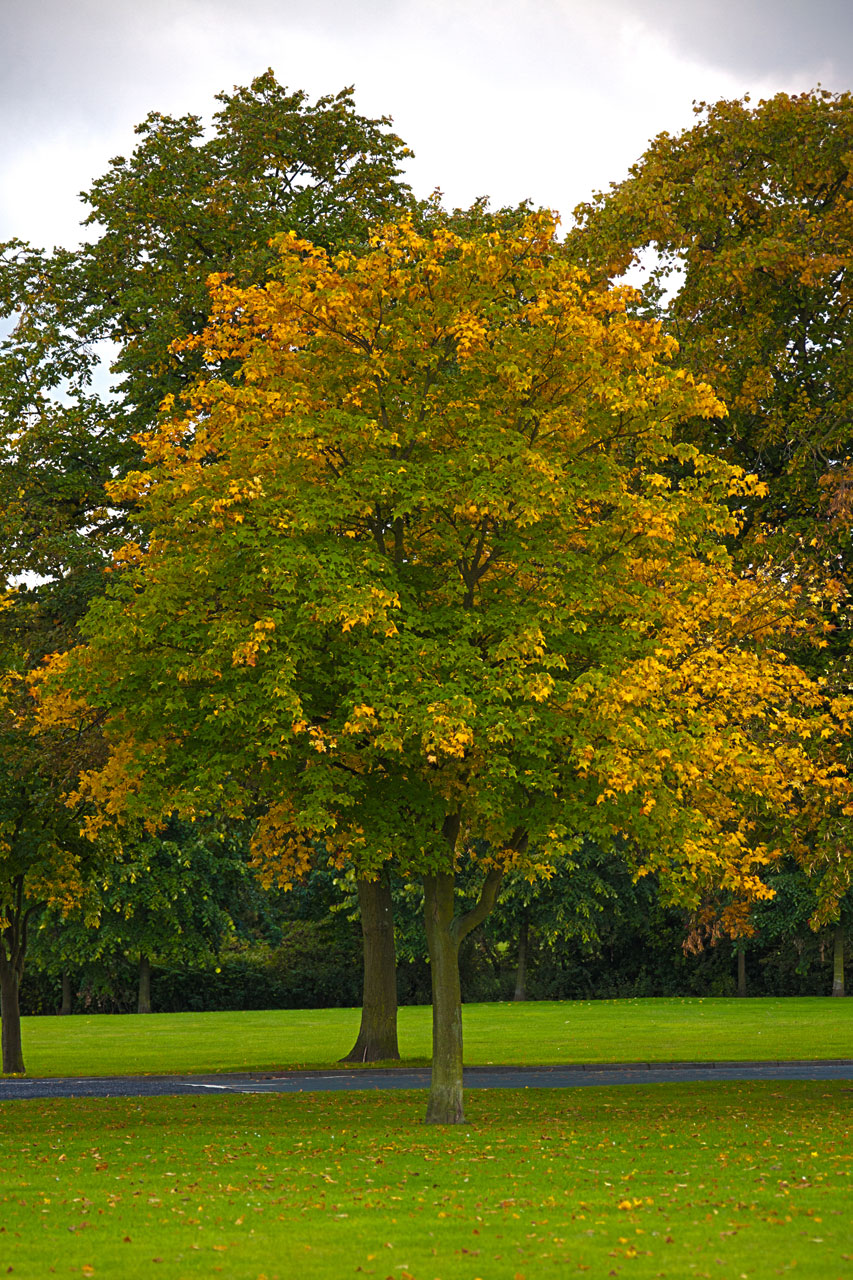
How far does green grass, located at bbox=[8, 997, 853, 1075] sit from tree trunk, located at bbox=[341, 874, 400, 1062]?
2.71 ft

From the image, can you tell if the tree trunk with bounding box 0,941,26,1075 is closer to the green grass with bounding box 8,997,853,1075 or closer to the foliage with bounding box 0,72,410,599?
the green grass with bounding box 8,997,853,1075

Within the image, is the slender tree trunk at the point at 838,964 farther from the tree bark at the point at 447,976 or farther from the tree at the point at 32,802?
the tree bark at the point at 447,976

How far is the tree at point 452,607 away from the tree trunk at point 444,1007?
0.04 meters

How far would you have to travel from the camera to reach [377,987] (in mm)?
28812

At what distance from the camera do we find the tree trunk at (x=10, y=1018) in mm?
29641

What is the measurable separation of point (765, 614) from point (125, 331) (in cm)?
1362

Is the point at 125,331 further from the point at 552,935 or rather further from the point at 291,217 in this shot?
the point at 552,935

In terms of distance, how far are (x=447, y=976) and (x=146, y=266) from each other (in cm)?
1491

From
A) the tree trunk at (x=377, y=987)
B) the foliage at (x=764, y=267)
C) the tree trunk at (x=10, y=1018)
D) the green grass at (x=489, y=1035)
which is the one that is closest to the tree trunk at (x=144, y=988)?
the green grass at (x=489, y=1035)

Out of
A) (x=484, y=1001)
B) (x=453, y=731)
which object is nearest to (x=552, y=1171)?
(x=453, y=731)

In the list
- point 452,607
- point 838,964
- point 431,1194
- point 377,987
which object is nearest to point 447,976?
point 452,607

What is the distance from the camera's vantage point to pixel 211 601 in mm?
17438

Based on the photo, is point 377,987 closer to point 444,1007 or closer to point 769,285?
point 444,1007

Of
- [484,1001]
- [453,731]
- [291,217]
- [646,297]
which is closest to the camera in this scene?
[453,731]
